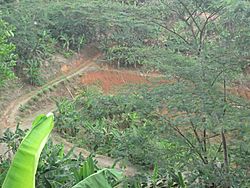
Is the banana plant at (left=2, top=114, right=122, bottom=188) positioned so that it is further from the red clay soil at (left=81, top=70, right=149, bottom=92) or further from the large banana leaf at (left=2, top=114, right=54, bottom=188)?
the red clay soil at (left=81, top=70, right=149, bottom=92)

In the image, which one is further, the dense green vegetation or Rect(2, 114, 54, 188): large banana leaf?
the dense green vegetation

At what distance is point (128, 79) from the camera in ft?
56.7

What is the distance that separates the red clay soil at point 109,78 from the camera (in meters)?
16.5

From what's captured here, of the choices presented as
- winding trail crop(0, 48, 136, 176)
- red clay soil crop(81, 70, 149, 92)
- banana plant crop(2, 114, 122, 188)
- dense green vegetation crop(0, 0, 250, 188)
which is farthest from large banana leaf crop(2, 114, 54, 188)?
red clay soil crop(81, 70, 149, 92)

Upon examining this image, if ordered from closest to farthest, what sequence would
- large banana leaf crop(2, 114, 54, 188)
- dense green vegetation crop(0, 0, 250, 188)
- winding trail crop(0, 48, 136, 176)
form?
large banana leaf crop(2, 114, 54, 188) < dense green vegetation crop(0, 0, 250, 188) < winding trail crop(0, 48, 136, 176)

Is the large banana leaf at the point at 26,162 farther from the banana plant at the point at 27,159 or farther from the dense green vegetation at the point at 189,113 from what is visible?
the dense green vegetation at the point at 189,113

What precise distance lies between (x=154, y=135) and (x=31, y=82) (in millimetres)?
8521

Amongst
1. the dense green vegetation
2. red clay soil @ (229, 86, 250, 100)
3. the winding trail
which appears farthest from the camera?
the winding trail

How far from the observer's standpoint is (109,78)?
1706 cm

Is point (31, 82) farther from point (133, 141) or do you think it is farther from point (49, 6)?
point (133, 141)

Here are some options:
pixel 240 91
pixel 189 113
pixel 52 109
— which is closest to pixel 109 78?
pixel 52 109

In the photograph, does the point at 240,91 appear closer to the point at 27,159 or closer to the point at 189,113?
the point at 189,113

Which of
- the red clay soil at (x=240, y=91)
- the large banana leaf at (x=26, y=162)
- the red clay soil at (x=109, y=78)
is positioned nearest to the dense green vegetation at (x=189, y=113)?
the red clay soil at (x=240, y=91)

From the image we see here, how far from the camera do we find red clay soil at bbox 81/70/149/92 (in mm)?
16531
